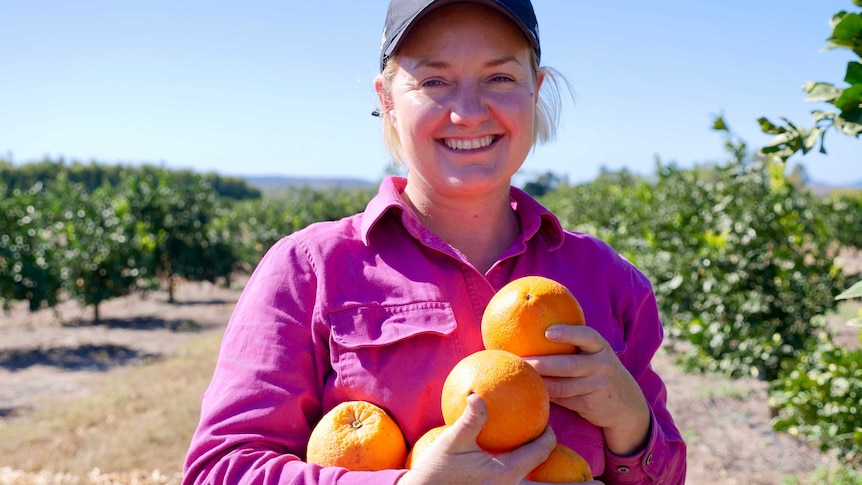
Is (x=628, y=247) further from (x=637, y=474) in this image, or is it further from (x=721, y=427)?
(x=637, y=474)

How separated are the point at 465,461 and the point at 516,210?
82 cm

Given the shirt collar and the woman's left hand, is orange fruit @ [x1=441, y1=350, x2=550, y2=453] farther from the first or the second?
the shirt collar

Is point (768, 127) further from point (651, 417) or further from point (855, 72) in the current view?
point (651, 417)

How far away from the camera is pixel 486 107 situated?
5.02ft

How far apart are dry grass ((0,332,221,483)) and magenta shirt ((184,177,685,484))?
14.2 ft

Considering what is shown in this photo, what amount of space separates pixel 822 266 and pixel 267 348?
206 inches

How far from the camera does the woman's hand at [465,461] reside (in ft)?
3.84

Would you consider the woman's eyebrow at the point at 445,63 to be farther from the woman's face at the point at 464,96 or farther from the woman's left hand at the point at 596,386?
the woman's left hand at the point at 596,386

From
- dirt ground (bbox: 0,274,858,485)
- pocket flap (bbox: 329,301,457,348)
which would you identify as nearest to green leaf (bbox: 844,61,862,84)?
pocket flap (bbox: 329,301,457,348)

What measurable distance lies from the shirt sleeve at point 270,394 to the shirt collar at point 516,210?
197 millimetres

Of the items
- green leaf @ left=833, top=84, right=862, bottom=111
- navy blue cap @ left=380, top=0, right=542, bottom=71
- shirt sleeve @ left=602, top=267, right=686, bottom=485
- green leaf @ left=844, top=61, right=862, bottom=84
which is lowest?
shirt sleeve @ left=602, top=267, right=686, bottom=485

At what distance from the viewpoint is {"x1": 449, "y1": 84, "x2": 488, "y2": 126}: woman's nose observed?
1.50 m

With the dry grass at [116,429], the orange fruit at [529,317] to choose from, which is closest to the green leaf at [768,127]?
the orange fruit at [529,317]

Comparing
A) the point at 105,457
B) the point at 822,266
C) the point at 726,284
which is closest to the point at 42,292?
the point at 105,457
